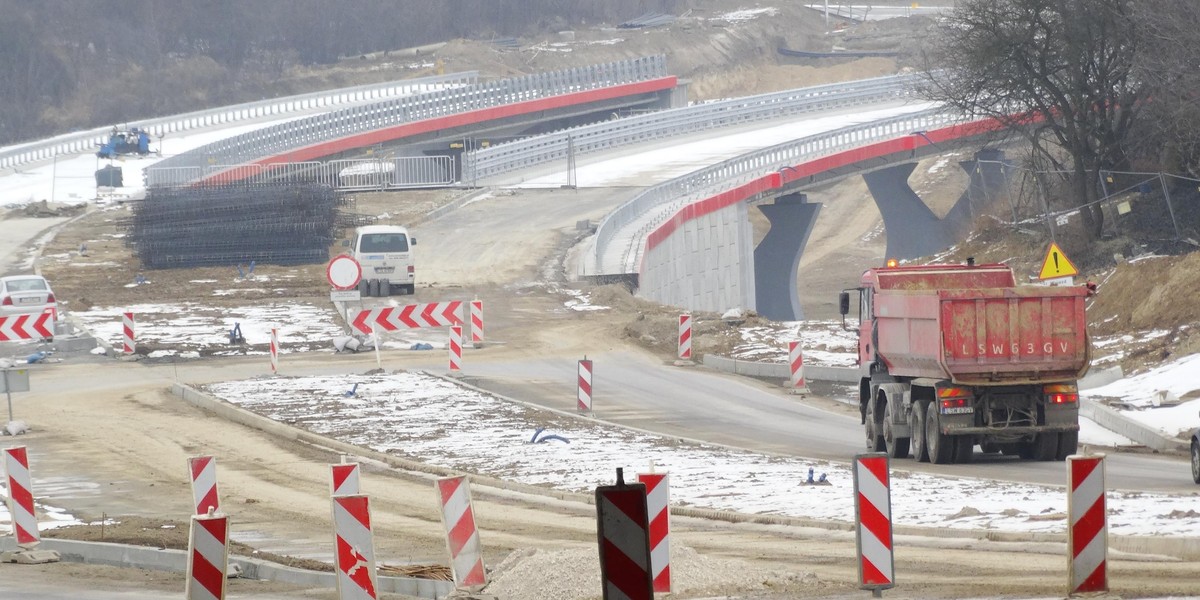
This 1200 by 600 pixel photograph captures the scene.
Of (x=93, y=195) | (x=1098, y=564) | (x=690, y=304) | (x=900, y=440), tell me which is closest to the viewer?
(x=1098, y=564)

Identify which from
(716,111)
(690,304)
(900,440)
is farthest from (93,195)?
(900,440)

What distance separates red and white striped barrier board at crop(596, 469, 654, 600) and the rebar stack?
41025mm

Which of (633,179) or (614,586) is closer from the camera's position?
(614,586)

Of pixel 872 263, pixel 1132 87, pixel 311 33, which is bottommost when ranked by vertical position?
pixel 872 263

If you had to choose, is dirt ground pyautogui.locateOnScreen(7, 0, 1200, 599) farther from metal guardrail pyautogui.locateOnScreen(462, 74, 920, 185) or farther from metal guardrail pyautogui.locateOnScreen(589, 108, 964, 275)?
metal guardrail pyautogui.locateOnScreen(462, 74, 920, 185)

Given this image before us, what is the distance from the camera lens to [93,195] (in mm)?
62094

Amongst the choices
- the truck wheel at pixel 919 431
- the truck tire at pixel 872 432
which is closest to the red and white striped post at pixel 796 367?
the truck tire at pixel 872 432

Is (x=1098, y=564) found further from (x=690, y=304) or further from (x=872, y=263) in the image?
(x=872, y=263)

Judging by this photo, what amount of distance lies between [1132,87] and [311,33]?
93.3m

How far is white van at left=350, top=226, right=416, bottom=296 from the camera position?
41125 millimetres

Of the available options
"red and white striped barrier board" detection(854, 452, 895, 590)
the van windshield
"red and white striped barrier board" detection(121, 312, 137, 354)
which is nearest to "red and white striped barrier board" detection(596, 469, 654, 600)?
"red and white striped barrier board" detection(854, 452, 895, 590)

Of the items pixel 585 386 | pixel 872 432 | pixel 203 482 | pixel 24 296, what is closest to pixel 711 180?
pixel 24 296

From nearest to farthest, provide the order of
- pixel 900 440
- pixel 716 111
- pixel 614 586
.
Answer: pixel 614 586 < pixel 900 440 < pixel 716 111

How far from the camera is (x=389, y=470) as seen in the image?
20000 millimetres
